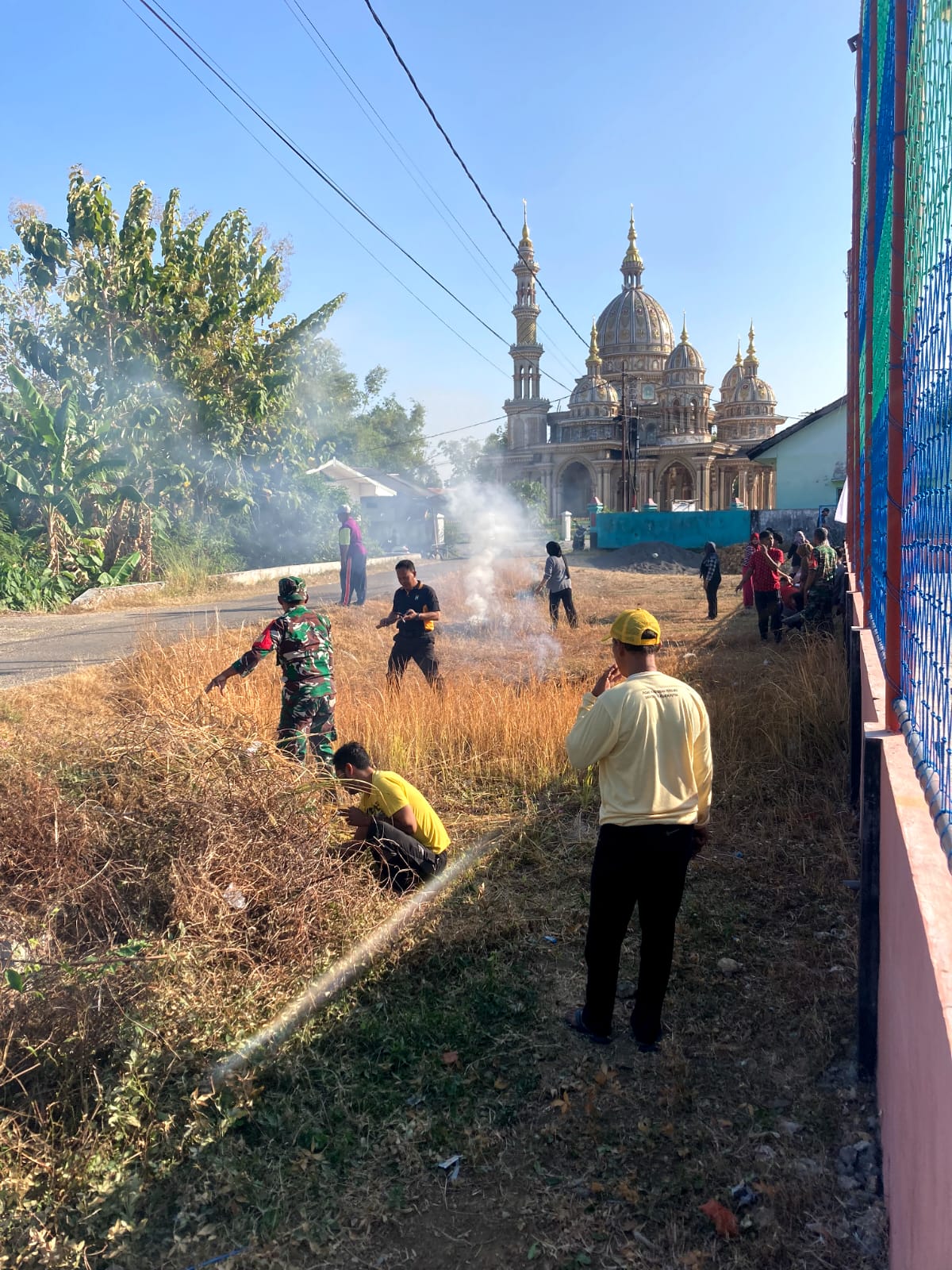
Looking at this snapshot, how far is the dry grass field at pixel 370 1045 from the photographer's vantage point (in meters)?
2.57

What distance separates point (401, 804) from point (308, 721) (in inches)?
53.3

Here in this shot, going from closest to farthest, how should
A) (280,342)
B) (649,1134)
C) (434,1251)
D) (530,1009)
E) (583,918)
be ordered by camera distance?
(434,1251), (649,1134), (530,1009), (583,918), (280,342)

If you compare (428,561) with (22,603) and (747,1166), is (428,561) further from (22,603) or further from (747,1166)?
(747,1166)

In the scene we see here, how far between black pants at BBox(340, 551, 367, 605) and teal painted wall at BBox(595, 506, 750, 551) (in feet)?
69.6

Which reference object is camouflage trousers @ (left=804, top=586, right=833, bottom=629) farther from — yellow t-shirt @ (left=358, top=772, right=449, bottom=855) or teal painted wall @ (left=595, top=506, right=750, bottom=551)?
teal painted wall @ (left=595, top=506, right=750, bottom=551)

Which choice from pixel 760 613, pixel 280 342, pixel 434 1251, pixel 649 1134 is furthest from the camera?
pixel 280 342

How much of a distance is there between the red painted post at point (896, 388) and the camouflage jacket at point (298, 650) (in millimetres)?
3658

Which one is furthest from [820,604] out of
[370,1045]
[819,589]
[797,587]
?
[370,1045]

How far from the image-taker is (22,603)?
1586cm

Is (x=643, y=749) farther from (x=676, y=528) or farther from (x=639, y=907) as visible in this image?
(x=676, y=528)

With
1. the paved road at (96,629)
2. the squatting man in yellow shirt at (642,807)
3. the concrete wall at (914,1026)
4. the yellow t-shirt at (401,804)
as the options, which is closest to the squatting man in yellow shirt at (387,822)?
the yellow t-shirt at (401,804)

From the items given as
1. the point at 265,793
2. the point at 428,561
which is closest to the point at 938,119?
the point at 265,793

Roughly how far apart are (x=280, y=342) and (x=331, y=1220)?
22.7m

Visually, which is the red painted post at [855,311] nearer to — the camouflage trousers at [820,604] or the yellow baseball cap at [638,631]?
the camouflage trousers at [820,604]
